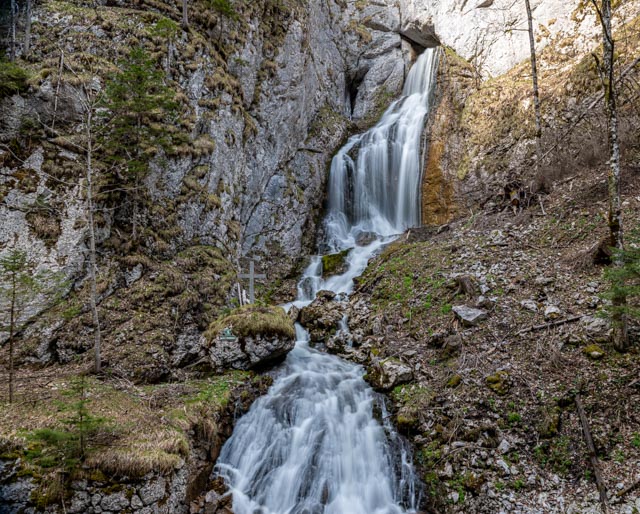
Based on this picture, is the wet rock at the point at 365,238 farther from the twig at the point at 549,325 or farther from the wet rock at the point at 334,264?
the twig at the point at 549,325

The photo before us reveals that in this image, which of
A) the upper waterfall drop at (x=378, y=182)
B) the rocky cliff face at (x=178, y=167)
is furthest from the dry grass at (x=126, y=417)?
the upper waterfall drop at (x=378, y=182)

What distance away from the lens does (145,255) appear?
10.1 metres

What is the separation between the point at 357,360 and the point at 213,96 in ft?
37.0

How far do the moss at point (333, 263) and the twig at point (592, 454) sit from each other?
10.1 metres

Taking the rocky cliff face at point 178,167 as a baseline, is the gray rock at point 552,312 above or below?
below

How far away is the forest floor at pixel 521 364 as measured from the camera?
4.68 m

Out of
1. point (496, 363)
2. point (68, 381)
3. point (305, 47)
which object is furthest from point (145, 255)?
point (305, 47)

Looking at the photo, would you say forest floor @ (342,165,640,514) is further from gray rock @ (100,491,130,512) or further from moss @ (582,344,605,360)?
gray rock @ (100,491,130,512)

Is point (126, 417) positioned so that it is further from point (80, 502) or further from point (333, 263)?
point (333, 263)

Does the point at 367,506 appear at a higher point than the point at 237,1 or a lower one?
lower

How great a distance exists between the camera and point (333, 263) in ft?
48.6

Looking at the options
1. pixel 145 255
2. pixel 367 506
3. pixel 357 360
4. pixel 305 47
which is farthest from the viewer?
pixel 305 47

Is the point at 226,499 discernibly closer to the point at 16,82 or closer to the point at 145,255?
the point at 145,255

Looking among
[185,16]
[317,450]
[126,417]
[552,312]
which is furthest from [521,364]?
[185,16]
